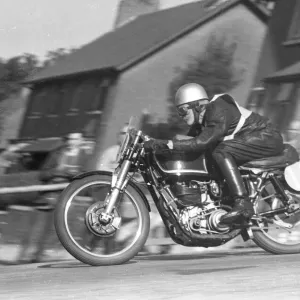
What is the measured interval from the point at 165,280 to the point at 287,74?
15.8 m

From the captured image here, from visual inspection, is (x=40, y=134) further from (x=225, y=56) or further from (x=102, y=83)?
(x=225, y=56)

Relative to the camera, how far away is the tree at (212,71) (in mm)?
33969

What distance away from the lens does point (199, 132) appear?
857cm

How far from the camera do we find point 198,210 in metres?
8.27

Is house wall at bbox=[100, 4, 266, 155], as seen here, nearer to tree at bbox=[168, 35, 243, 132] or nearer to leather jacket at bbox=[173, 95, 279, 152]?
tree at bbox=[168, 35, 243, 132]

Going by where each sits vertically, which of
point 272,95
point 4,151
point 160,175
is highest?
point 272,95

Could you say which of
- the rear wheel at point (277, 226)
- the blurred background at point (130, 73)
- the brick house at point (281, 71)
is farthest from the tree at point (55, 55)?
the rear wheel at point (277, 226)

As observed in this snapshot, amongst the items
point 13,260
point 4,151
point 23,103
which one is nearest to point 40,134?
point 23,103

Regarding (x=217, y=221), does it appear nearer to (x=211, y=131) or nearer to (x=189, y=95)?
(x=211, y=131)

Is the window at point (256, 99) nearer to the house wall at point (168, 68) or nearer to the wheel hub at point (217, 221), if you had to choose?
→ the wheel hub at point (217, 221)

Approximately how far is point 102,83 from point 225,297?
32.2 metres

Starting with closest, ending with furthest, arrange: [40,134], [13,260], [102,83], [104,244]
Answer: [104,244]
[13,260]
[102,83]
[40,134]

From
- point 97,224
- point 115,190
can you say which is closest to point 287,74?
point 115,190

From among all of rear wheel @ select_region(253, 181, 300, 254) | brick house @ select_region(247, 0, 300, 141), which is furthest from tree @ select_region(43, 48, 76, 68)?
rear wheel @ select_region(253, 181, 300, 254)
